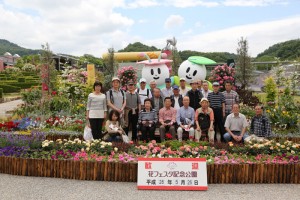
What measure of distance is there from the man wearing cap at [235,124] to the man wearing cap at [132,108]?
1874 millimetres

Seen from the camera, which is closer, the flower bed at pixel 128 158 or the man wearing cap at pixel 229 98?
the flower bed at pixel 128 158

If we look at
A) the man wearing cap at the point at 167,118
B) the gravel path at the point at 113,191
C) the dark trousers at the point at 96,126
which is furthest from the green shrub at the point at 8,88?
the gravel path at the point at 113,191

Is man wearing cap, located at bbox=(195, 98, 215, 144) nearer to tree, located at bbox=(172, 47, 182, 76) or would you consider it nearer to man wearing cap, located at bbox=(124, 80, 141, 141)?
man wearing cap, located at bbox=(124, 80, 141, 141)

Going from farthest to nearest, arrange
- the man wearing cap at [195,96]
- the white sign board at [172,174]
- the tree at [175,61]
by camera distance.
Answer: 1. the tree at [175,61]
2. the man wearing cap at [195,96]
3. the white sign board at [172,174]

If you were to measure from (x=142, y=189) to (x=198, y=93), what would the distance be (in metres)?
3.31

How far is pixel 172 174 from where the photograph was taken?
15.3 ft

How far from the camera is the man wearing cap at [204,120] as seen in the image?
265 inches

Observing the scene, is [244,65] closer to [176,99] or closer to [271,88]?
[271,88]

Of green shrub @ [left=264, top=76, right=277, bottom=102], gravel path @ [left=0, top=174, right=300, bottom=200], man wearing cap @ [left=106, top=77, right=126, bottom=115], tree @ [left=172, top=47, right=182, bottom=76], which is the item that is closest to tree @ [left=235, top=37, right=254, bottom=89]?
green shrub @ [left=264, top=76, right=277, bottom=102]

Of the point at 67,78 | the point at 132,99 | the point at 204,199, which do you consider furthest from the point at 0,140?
the point at 67,78

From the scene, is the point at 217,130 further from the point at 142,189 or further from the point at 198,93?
the point at 142,189

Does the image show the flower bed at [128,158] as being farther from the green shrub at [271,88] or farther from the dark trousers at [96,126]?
the green shrub at [271,88]

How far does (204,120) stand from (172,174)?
2384 mm

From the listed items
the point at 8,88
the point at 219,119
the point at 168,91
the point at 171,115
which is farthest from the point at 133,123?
the point at 8,88
